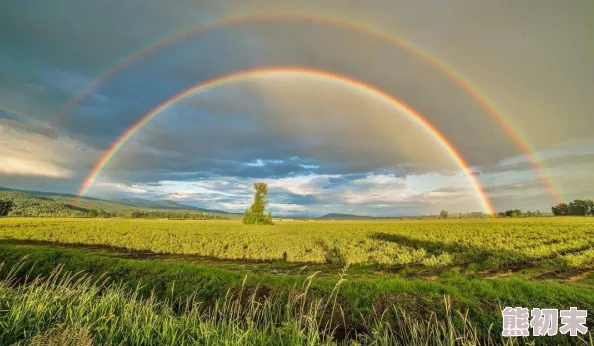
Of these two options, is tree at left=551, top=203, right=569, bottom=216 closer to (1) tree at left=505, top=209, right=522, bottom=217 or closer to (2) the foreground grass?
(1) tree at left=505, top=209, right=522, bottom=217

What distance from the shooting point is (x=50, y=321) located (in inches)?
259

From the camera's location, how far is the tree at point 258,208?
10638 centimetres

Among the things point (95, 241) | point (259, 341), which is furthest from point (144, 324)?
point (95, 241)

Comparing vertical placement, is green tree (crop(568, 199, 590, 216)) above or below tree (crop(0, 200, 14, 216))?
above

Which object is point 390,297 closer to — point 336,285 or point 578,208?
point 336,285

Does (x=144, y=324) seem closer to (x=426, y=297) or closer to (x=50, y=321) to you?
(x=50, y=321)

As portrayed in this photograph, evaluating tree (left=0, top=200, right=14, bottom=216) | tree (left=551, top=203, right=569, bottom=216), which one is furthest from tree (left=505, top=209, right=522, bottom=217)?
tree (left=0, top=200, right=14, bottom=216)

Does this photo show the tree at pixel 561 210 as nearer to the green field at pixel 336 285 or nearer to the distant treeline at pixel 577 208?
the distant treeline at pixel 577 208

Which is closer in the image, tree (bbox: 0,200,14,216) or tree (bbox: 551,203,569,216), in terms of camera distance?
tree (bbox: 0,200,14,216)

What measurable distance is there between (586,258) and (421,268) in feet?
→ 46.8

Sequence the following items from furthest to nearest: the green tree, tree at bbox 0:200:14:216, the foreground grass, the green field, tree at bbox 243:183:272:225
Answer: the green tree
tree at bbox 0:200:14:216
tree at bbox 243:183:272:225
the foreground grass
the green field

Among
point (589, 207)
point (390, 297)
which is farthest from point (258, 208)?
point (589, 207)

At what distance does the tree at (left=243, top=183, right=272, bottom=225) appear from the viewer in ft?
349

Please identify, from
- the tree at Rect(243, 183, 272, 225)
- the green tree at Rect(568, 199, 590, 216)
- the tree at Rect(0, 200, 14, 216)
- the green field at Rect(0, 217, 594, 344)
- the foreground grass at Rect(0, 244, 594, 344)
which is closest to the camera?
the green field at Rect(0, 217, 594, 344)
